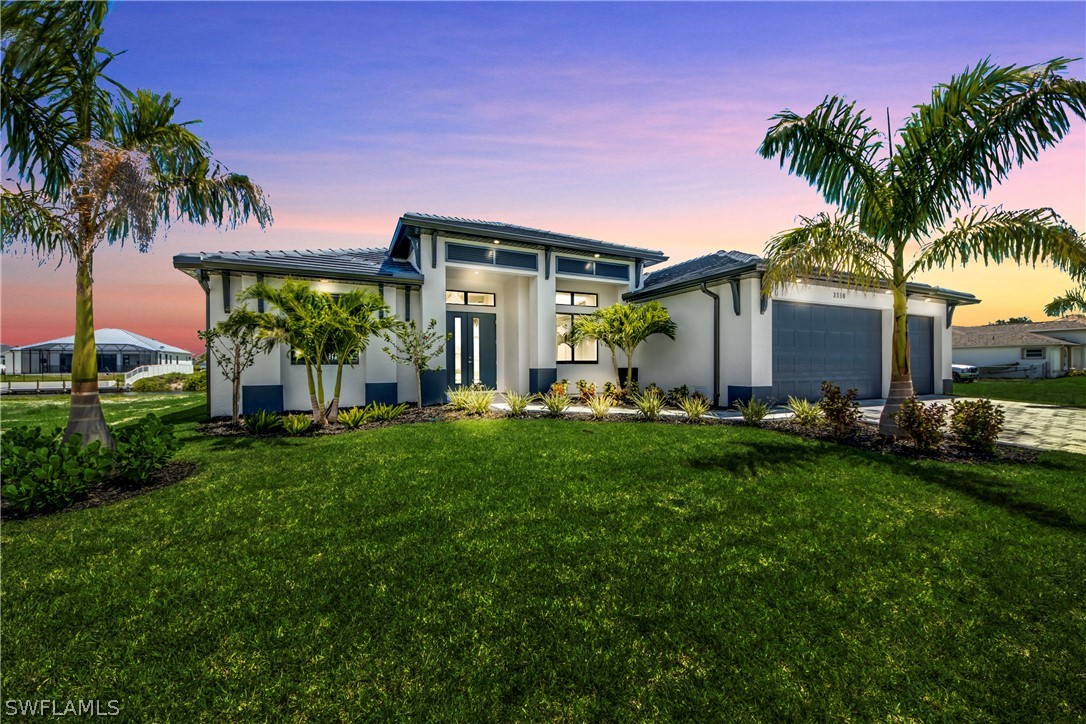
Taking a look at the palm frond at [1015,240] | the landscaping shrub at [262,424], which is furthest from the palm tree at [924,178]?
the landscaping shrub at [262,424]

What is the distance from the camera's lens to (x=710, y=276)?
11711mm

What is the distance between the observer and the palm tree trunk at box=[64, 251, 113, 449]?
571cm

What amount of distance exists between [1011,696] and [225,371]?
1243cm

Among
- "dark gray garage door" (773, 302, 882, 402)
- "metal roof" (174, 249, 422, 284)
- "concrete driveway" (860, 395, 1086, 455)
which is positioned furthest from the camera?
"dark gray garage door" (773, 302, 882, 402)

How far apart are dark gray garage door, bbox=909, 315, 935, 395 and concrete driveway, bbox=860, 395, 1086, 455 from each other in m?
2.24

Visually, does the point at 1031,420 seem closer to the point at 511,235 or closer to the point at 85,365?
the point at 511,235

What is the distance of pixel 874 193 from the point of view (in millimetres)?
7141

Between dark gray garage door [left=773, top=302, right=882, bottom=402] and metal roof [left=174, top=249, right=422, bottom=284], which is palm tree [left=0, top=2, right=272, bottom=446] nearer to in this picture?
metal roof [left=174, top=249, right=422, bottom=284]

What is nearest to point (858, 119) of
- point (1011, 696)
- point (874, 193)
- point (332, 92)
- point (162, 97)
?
point (874, 193)

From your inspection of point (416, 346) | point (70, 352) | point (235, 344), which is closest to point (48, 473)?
point (235, 344)

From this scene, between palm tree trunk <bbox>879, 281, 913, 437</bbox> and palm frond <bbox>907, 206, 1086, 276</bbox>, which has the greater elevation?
palm frond <bbox>907, 206, 1086, 276</bbox>

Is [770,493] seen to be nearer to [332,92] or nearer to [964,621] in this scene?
[964,621]

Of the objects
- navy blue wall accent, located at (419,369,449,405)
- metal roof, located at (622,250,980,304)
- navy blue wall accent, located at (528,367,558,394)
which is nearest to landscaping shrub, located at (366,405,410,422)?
navy blue wall accent, located at (419,369,449,405)

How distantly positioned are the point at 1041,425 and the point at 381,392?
1552 cm
